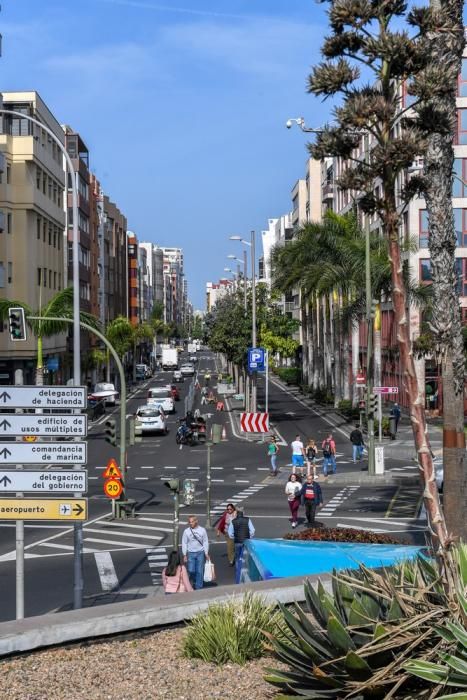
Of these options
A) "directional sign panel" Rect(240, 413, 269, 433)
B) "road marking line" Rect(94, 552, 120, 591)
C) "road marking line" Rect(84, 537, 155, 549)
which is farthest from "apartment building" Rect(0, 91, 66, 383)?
"road marking line" Rect(94, 552, 120, 591)

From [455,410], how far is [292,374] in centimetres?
8691

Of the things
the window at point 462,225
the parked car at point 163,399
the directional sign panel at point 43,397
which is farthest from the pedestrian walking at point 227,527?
the parked car at point 163,399

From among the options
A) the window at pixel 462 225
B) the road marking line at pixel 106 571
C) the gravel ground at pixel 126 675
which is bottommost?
the road marking line at pixel 106 571

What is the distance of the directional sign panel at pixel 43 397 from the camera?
12781 millimetres

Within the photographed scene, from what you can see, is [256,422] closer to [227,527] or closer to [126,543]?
[126,543]

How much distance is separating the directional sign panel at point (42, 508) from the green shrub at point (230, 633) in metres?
3.42

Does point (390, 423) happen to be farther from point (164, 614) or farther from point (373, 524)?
point (164, 614)

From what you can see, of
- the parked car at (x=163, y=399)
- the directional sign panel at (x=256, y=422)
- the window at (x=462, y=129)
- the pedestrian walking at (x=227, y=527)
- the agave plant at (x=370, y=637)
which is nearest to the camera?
the agave plant at (x=370, y=637)

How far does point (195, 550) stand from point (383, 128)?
10.3 meters

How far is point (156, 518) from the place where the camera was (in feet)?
96.2

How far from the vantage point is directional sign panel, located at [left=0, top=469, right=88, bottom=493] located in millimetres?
12477

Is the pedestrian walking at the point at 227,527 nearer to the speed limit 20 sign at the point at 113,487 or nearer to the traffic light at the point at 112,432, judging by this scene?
the speed limit 20 sign at the point at 113,487

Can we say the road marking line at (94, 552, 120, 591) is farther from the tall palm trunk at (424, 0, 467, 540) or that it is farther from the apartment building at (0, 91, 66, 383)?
the apartment building at (0, 91, 66, 383)

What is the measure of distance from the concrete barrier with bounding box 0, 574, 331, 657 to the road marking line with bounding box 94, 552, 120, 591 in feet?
31.9
